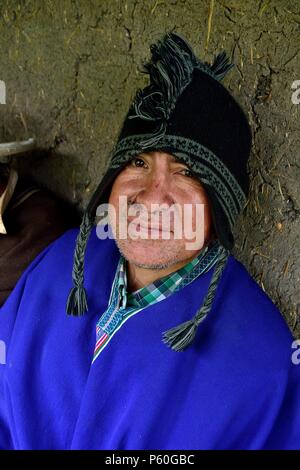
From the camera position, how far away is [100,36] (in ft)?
6.09

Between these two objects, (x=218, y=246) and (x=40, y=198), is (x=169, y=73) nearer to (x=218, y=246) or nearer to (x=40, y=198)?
(x=218, y=246)

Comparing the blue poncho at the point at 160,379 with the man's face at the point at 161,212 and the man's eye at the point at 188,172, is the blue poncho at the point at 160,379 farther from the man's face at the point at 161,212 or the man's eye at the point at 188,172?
the man's eye at the point at 188,172

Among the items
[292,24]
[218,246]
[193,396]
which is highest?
[292,24]

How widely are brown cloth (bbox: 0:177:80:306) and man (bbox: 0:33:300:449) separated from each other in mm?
347

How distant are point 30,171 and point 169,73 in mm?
1170

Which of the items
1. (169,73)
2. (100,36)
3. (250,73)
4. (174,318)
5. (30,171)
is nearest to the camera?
(169,73)

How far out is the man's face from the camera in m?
1.28

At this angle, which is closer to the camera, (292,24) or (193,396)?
(193,396)

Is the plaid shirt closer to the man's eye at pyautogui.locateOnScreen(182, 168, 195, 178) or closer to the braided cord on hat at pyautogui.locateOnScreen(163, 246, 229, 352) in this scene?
the braided cord on hat at pyautogui.locateOnScreen(163, 246, 229, 352)

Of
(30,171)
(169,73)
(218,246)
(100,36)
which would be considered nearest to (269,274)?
(218,246)

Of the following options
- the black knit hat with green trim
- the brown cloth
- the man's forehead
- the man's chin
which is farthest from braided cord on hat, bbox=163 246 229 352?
the brown cloth

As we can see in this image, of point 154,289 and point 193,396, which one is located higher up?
point 154,289

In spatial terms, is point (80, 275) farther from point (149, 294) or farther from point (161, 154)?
point (161, 154)

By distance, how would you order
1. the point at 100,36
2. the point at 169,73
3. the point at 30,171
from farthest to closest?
the point at 30,171 → the point at 100,36 → the point at 169,73
